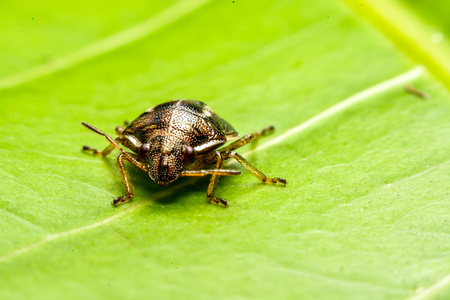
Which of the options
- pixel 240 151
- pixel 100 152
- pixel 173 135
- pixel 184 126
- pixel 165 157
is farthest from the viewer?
pixel 240 151

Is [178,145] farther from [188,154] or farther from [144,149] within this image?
[144,149]

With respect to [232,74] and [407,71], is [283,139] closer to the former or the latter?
[232,74]

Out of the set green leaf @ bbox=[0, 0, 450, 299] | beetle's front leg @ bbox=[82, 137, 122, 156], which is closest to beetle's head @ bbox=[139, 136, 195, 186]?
green leaf @ bbox=[0, 0, 450, 299]

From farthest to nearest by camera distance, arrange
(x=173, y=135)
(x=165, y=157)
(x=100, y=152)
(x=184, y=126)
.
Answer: (x=100, y=152), (x=184, y=126), (x=173, y=135), (x=165, y=157)

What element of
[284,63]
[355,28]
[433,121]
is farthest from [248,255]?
[355,28]

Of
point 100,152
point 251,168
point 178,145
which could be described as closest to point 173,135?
point 178,145

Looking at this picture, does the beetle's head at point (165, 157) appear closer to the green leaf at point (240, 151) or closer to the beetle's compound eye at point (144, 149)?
the beetle's compound eye at point (144, 149)

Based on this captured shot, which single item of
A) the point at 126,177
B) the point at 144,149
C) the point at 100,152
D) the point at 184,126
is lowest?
the point at 126,177

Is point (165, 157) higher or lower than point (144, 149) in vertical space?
lower
